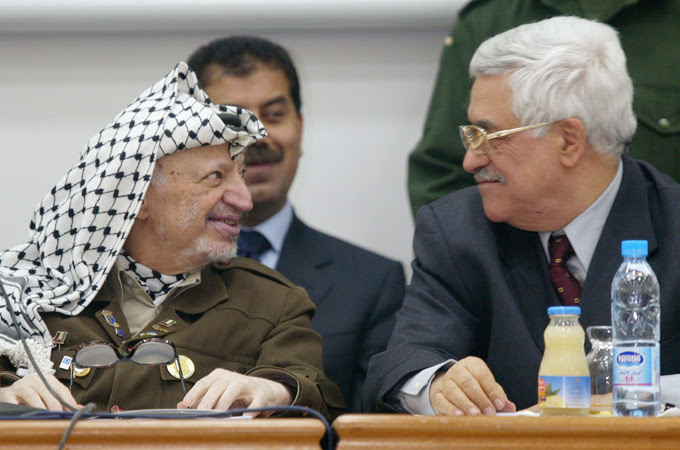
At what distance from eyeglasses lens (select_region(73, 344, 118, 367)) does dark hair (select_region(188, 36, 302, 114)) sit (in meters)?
1.52

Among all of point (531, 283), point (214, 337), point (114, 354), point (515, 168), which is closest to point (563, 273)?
point (531, 283)

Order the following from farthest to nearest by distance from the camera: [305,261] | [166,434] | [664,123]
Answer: [305,261] < [664,123] < [166,434]

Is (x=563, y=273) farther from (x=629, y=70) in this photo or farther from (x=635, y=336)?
(x=629, y=70)

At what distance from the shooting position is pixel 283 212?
12.1 ft

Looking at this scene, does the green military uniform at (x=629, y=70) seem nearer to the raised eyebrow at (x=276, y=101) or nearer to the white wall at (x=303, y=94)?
the white wall at (x=303, y=94)

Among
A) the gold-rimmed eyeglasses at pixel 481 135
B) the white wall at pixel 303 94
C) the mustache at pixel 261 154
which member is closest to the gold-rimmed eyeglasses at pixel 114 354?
the gold-rimmed eyeglasses at pixel 481 135

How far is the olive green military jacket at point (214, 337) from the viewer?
245 centimetres

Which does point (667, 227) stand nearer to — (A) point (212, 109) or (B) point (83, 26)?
(A) point (212, 109)

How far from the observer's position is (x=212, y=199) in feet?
8.96

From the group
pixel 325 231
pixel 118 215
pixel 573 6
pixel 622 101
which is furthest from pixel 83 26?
pixel 622 101

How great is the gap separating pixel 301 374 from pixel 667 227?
0.98 m

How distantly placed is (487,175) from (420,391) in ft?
2.19

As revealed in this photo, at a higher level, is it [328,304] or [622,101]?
[622,101]

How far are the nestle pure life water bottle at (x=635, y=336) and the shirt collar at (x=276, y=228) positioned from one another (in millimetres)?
1641
